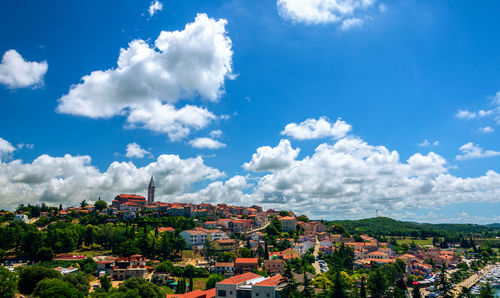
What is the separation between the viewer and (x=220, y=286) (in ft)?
136

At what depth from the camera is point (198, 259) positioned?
240ft

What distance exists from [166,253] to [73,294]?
118 feet

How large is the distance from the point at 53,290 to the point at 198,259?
40.8 meters

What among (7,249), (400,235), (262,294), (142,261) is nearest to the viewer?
(262,294)

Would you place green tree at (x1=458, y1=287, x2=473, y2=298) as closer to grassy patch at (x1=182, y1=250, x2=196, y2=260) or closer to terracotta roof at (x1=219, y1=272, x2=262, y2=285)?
terracotta roof at (x1=219, y1=272, x2=262, y2=285)

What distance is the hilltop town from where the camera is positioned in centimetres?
4286

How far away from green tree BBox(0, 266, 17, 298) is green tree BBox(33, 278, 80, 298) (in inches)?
113

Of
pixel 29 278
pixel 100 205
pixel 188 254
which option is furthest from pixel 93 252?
pixel 100 205

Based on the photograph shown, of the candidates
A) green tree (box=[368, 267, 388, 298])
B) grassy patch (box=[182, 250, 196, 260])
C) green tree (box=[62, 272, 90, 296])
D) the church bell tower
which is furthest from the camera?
→ the church bell tower

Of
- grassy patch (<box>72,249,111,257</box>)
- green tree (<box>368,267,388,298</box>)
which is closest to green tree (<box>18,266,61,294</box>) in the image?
A: grassy patch (<box>72,249,111,257</box>)

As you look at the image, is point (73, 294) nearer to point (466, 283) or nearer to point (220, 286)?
point (220, 286)

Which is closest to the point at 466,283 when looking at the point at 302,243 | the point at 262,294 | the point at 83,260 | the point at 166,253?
the point at 302,243

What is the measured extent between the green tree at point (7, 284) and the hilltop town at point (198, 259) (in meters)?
1.74

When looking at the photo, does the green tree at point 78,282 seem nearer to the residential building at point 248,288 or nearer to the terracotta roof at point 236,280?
the residential building at point 248,288
